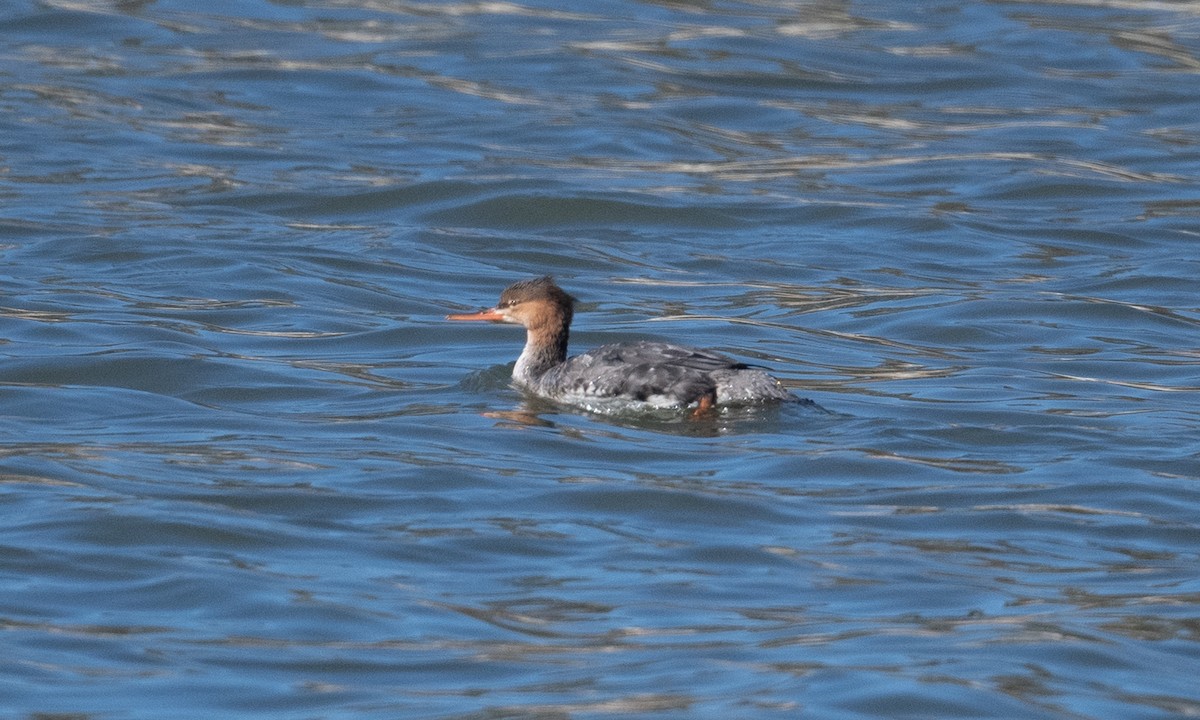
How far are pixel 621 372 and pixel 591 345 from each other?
207cm

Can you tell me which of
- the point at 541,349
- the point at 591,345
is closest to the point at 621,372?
the point at 541,349

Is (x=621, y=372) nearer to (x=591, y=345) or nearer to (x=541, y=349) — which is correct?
(x=541, y=349)

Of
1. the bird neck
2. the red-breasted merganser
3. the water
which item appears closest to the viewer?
the water

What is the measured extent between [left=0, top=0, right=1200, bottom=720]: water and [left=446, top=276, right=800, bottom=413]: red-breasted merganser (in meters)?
0.15

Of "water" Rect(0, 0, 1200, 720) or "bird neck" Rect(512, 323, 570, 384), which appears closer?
"water" Rect(0, 0, 1200, 720)

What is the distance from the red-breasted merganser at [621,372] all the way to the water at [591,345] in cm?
15

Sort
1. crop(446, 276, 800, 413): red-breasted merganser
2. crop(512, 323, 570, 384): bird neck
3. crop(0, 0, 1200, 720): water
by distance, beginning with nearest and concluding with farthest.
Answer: crop(0, 0, 1200, 720): water → crop(446, 276, 800, 413): red-breasted merganser → crop(512, 323, 570, 384): bird neck

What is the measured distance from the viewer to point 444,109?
748 inches

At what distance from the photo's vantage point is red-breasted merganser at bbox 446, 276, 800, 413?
9.55 m

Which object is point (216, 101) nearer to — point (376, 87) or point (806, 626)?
point (376, 87)

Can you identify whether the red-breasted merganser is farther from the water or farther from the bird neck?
the water

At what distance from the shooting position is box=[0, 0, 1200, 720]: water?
21.2 ft

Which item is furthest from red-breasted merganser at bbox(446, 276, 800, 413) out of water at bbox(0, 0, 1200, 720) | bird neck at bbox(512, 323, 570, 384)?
water at bbox(0, 0, 1200, 720)

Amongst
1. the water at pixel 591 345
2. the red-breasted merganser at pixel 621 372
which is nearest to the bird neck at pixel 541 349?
the red-breasted merganser at pixel 621 372
